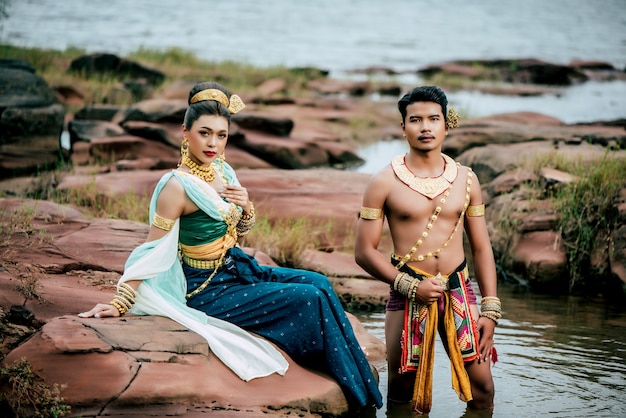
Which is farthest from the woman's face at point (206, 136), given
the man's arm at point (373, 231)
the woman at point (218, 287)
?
the man's arm at point (373, 231)

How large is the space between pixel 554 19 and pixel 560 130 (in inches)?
1534

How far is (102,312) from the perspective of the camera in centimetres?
453

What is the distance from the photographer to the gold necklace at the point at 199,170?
4.74 m

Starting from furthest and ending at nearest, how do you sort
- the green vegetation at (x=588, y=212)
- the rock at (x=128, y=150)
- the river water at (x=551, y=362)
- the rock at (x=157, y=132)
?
1. the rock at (x=157, y=132)
2. the rock at (x=128, y=150)
3. the green vegetation at (x=588, y=212)
4. the river water at (x=551, y=362)

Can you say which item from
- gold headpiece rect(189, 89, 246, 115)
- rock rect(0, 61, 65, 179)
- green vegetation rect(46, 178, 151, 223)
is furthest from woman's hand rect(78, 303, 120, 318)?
rock rect(0, 61, 65, 179)

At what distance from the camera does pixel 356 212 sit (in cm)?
911

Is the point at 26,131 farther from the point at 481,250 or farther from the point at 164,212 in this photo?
the point at 481,250

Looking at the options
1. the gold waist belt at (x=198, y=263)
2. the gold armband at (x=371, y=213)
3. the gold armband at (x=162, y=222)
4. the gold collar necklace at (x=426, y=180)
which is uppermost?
the gold collar necklace at (x=426, y=180)

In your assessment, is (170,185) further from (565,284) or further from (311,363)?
(565,284)

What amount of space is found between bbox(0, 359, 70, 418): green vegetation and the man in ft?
5.61

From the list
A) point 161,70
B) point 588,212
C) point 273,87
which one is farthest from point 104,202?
point 161,70

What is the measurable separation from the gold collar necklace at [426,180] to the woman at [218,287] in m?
0.70

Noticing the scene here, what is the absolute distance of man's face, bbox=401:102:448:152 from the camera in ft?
15.8

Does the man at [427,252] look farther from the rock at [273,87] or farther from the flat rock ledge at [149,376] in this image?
the rock at [273,87]
